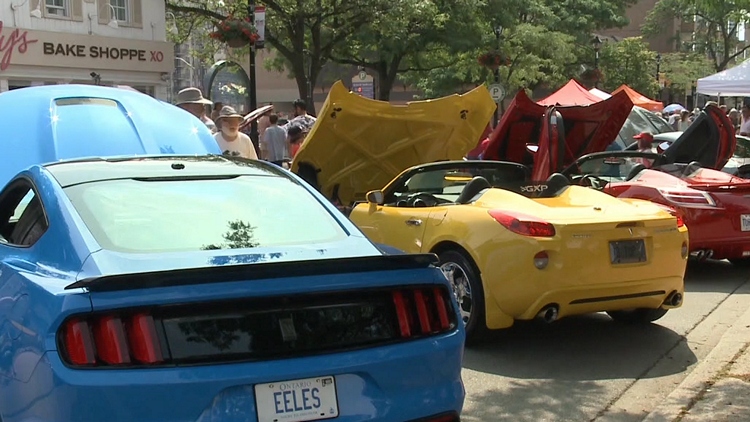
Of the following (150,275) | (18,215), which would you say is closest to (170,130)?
(18,215)

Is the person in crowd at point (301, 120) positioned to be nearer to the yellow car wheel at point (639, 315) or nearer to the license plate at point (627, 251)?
the yellow car wheel at point (639, 315)

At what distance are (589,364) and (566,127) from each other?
6.34 m

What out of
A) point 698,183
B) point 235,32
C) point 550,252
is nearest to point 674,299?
point 550,252

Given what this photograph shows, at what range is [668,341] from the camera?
6.78 meters

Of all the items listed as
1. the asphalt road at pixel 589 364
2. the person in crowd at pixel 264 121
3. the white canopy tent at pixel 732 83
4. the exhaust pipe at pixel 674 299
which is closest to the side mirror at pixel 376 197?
the asphalt road at pixel 589 364

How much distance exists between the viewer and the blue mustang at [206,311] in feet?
10.1

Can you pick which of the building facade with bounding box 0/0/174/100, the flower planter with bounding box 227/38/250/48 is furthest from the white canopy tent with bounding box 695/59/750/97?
the building facade with bounding box 0/0/174/100

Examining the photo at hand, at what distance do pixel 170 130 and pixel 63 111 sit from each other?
935 mm

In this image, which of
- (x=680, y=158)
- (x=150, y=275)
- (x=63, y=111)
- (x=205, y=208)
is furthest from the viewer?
(x=680, y=158)

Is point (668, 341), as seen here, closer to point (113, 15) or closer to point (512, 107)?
point (512, 107)

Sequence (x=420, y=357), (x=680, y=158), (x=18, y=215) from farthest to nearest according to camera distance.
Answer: (x=680, y=158) < (x=18, y=215) < (x=420, y=357)

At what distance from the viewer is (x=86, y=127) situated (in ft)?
25.3

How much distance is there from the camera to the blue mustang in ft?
10.1

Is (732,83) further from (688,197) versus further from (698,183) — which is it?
(688,197)
